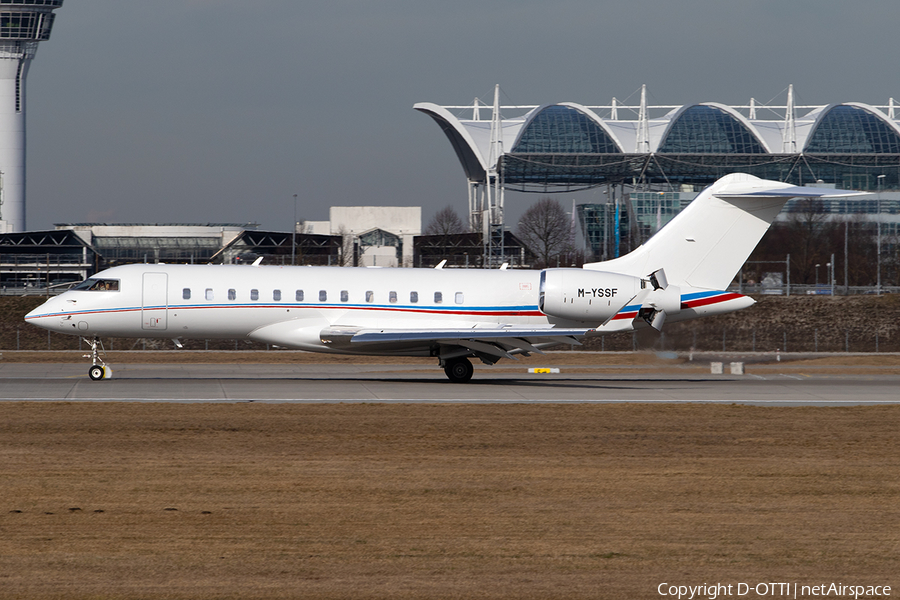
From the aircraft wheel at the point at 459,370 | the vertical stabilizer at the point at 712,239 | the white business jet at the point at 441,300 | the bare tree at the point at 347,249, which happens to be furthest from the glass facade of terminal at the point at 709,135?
the aircraft wheel at the point at 459,370

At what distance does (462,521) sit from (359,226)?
105 meters

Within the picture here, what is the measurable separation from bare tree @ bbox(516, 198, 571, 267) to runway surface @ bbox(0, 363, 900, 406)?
1931 inches

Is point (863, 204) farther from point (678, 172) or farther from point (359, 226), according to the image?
point (359, 226)

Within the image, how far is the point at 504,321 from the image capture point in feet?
89.0

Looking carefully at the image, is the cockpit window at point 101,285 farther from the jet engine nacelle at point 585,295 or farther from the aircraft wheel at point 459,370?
the jet engine nacelle at point 585,295

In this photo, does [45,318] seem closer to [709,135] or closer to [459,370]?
[459,370]

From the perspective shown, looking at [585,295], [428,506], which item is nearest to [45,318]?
[585,295]

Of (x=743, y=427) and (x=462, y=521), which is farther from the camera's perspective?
(x=743, y=427)

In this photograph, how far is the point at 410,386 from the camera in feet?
85.3

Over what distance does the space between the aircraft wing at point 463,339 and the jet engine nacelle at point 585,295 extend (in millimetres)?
664

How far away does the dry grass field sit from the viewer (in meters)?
8.55

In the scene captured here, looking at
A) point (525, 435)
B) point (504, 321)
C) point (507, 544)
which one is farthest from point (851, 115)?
point (507, 544)

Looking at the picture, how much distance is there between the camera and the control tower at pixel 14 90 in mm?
130125

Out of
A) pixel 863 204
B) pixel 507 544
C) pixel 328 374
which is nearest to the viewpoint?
pixel 507 544
